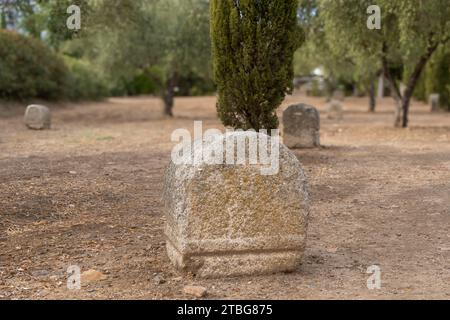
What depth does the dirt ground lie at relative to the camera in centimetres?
468

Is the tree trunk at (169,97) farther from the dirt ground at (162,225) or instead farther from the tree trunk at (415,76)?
the dirt ground at (162,225)

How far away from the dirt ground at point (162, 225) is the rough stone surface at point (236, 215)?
6.5 inches

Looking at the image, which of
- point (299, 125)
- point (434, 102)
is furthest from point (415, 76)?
point (434, 102)

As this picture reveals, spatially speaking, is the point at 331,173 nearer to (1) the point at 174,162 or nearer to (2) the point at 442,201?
(2) the point at 442,201

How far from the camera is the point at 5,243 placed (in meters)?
5.87

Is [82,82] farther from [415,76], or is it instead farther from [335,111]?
[415,76]

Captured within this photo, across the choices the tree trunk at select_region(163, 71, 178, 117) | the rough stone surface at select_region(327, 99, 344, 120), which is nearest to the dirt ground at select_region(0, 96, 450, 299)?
the rough stone surface at select_region(327, 99, 344, 120)

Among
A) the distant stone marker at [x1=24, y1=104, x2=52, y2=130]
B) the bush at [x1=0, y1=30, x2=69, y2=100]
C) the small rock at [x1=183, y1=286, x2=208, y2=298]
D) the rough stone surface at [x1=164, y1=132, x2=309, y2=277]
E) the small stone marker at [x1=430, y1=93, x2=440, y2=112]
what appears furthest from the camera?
the small stone marker at [x1=430, y1=93, x2=440, y2=112]

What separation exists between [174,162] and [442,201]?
15.2ft

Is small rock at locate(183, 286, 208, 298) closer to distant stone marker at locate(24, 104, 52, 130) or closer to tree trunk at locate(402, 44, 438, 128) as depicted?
tree trunk at locate(402, 44, 438, 128)

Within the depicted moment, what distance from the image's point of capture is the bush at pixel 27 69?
25.0 metres

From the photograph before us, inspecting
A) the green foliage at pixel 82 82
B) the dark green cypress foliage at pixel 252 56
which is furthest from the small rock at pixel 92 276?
the green foliage at pixel 82 82

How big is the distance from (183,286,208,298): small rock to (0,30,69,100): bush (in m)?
22.0

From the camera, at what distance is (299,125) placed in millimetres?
13352
